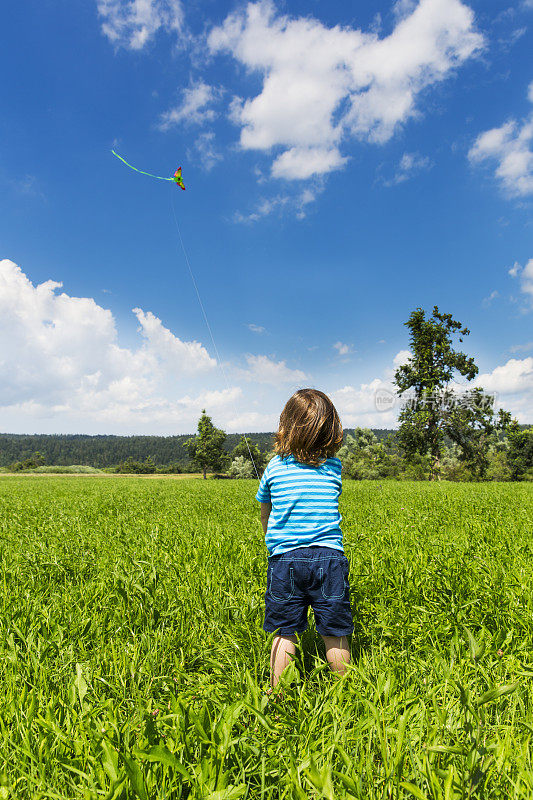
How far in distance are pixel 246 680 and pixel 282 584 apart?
544mm

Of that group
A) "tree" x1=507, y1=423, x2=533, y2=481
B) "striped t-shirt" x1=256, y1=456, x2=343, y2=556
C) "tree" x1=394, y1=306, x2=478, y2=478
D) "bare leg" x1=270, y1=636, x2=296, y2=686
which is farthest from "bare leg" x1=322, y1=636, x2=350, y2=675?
"tree" x1=507, y1=423, x2=533, y2=481

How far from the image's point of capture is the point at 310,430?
109 inches

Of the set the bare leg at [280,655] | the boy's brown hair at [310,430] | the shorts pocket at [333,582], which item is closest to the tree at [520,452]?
the boy's brown hair at [310,430]

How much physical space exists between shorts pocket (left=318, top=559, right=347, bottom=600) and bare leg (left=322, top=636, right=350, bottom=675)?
0.26 m

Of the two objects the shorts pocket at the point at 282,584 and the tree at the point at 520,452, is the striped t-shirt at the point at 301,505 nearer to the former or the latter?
the shorts pocket at the point at 282,584

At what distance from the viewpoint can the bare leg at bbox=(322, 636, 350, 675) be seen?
8.15 ft

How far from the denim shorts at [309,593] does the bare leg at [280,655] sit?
0.17 feet

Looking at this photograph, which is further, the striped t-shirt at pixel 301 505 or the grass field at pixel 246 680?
the striped t-shirt at pixel 301 505

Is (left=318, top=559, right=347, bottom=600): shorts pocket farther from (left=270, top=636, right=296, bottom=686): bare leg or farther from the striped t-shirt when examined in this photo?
(left=270, top=636, right=296, bottom=686): bare leg

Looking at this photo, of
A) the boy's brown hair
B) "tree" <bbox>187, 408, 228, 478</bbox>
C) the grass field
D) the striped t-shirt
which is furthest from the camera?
"tree" <bbox>187, 408, 228, 478</bbox>

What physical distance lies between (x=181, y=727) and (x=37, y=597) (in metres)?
2.49

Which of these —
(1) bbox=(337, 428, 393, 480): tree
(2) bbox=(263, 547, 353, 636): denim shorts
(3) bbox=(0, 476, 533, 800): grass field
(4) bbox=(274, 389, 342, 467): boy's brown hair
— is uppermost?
(4) bbox=(274, 389, 342, 467): boy's brown hair

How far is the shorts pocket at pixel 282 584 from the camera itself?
255 centimetres

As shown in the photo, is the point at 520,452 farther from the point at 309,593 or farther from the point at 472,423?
the point at 309,593
